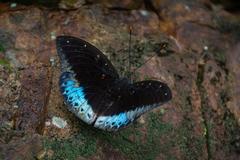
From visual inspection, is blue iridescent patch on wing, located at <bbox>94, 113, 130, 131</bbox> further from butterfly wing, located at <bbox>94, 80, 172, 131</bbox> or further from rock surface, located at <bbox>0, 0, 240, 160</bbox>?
rock surface, located at <bbox>0, 0, 240, 160</bbox>

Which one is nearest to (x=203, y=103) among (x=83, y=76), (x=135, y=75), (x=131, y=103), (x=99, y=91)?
(x=135, y=75)

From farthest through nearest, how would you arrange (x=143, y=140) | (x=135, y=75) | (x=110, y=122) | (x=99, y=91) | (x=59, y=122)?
(x=135, y=75) → (x=143, y=140) → (x=59, y=122) → (x=99, y=91) → (x=110, y=122)

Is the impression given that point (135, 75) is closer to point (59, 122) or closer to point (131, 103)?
point (131, 103)

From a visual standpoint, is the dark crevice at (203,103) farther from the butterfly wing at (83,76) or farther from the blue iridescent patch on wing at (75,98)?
the blue iridescent patch on wing at (75,98)

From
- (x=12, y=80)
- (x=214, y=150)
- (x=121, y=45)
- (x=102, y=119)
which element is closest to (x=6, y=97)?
(x=12, y=80)

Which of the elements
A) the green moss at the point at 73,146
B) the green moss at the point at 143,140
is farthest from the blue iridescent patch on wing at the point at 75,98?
the green moss at the point at 143,140

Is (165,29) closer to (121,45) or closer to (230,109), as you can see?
(121,45)
